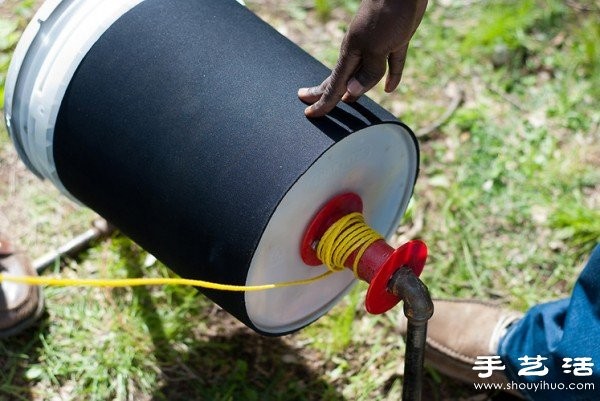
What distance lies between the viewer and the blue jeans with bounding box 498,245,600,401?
189cm

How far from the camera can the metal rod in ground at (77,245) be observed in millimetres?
2445

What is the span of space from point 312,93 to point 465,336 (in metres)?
0.91

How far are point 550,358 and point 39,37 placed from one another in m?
1.38

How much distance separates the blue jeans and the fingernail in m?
0.66

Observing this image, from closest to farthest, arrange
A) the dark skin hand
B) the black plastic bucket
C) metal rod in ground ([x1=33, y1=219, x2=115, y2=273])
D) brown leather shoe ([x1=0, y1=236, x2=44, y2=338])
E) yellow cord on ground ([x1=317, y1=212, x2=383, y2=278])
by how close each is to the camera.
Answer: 1. the dark skin hand
2. the black plastic bucket
3. yellow cord on ground ([x1=317, y1=212, x2=383, y2=278])
4. brown leather shoe ([x1=0, y1=236, x2=44, y2=338])
5. metal rod in ground ([x1=33, y1=219, x2=115, y2=273])

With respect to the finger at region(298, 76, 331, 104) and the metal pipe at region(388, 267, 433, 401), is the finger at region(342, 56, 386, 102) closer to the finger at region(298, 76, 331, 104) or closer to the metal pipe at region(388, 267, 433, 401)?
the finger at region(298, 76, 331, 104)

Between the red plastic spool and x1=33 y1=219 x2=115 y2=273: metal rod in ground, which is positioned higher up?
the red plastic spool

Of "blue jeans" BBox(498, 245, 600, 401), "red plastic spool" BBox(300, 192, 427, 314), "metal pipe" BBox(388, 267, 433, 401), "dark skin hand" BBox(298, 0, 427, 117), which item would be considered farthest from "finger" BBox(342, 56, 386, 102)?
"blue jeans" BBox(498, 245, 600, 401)

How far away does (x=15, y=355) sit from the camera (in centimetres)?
229

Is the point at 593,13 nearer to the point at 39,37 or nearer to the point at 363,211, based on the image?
the point at 363,211

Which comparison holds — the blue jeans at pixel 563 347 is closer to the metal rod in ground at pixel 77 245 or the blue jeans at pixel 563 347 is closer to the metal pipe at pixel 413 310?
the metal pipe at pixel 413 310

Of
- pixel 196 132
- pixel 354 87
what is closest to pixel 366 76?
pixel 354 87

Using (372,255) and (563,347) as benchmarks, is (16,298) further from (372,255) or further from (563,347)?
(563,347)

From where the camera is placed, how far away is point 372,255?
1.81 meters
